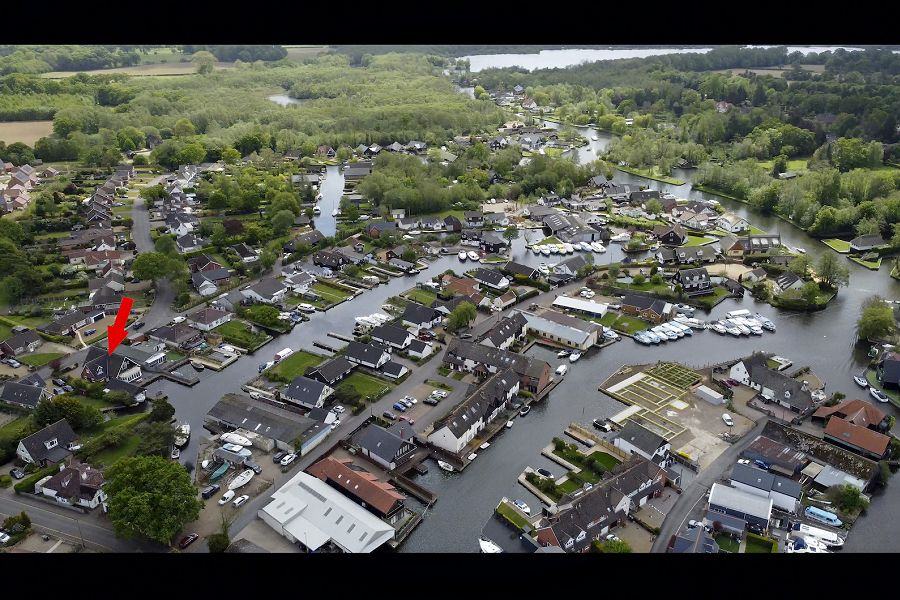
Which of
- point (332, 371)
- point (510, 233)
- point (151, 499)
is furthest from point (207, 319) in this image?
point (510, 233)

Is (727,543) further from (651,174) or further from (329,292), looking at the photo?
(651,174)

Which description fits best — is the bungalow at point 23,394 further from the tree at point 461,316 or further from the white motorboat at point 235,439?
the tree at point 461,316

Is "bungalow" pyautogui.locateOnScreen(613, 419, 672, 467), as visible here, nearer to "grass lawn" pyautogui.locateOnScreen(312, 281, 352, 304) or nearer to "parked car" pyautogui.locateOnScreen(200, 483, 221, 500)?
"parked car" pyautogui.locateOnScreen(200, 483, 221, 500)

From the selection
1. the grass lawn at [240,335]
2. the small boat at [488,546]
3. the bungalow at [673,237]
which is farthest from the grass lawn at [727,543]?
the bungalow at [673,237]

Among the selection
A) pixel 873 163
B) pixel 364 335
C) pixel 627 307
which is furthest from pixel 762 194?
pixel 364 335

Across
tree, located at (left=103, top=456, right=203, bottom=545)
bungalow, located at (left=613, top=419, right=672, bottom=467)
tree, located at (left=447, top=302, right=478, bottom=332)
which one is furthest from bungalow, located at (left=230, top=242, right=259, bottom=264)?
bungalow, located at (left=613, top=419, right=672, bottom=467)
